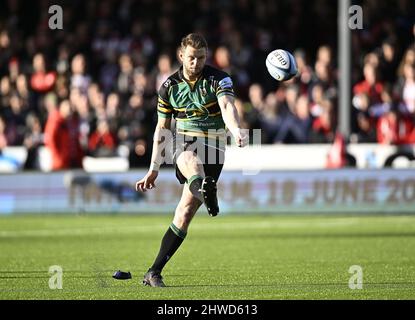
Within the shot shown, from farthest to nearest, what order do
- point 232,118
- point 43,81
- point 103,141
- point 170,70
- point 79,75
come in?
point 43,81
point 79,75
point 170,70
point 103,141
point 232,118

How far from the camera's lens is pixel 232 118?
9914 millimetres

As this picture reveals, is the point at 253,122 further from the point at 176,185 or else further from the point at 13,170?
the point at 13,170

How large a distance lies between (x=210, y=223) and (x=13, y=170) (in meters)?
5.11

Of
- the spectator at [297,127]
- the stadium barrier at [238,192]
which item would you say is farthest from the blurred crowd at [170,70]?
the stadium barrier at [238,192]

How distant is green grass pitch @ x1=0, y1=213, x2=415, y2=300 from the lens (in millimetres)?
9836

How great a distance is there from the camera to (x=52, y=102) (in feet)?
70.9

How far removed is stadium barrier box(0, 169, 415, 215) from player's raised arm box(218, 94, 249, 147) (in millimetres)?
9579

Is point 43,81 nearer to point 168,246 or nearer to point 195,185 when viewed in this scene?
point 168,246

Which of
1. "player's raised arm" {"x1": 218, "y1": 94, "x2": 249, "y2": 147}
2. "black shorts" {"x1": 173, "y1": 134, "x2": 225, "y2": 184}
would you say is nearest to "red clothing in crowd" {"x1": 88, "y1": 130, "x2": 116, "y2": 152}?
"black shorts" {"x1": 173, "y1": 134, "x2": 225, "y2": 184}

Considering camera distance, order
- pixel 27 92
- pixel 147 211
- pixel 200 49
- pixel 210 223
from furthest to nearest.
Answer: pixel 27 92 < pixel 147 211 < pixel 210 223 < pixel 200 49

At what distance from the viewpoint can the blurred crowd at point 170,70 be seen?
842 inches

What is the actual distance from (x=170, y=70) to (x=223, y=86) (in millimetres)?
13064

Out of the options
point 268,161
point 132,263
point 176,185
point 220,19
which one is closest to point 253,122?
point 268,161

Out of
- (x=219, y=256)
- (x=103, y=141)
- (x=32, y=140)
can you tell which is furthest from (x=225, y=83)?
(x=32, y=140)
